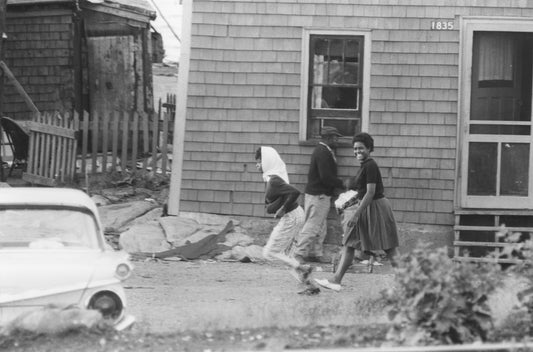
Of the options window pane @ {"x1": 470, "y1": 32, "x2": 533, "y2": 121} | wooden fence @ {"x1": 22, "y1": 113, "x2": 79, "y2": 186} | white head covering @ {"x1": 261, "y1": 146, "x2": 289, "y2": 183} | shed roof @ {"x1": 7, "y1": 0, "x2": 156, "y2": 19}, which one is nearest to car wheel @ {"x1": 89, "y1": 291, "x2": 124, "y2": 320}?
white head covering @ {"x1": 261, "y1": 146, "x2": 289, "y2": 183}

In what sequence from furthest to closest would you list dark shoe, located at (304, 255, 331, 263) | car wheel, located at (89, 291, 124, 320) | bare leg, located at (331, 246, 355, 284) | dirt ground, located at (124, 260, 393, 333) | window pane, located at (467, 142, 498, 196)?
1. window pane, located at (467, 142, 498, 196)
2. dark shoe, located at (304, 255, 331, 263)
3. bare leg, located at (331, 246, 355, 284)
4. dirt ground, located at (124, 260, 393, 333)
5. car wheel, located at (89, 291, 124, 320)

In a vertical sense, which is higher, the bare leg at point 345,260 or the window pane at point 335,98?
the window pane at point 335,98

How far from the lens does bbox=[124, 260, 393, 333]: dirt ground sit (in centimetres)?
780

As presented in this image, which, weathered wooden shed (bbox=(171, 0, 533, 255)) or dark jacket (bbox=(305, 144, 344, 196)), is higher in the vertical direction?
weathered wooden shed (bbox=(171, 0, 533, 255))

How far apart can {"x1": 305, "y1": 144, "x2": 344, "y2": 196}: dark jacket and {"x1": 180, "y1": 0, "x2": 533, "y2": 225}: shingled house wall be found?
0.84 meters


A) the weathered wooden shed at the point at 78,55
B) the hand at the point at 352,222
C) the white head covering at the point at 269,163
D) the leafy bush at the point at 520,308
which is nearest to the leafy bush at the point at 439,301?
the leafy bush at the point at 520,308

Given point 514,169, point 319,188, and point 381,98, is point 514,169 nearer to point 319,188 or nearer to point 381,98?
point 381,98

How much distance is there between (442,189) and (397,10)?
7.68 feet

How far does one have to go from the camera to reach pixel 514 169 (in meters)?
12.8

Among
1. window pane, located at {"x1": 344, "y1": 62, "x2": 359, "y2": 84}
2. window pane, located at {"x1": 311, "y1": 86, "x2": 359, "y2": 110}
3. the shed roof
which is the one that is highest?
the shed roof

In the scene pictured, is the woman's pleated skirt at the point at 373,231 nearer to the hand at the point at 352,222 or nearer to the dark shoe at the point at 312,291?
the hand at the point at 352,222

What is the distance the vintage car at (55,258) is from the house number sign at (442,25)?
6.38 m

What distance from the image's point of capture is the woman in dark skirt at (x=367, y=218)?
32.4 feet

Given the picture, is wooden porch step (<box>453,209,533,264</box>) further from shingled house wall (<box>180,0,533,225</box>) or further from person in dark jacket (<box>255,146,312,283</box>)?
person in dark jacket (<box>255,146,312,283</box>)
